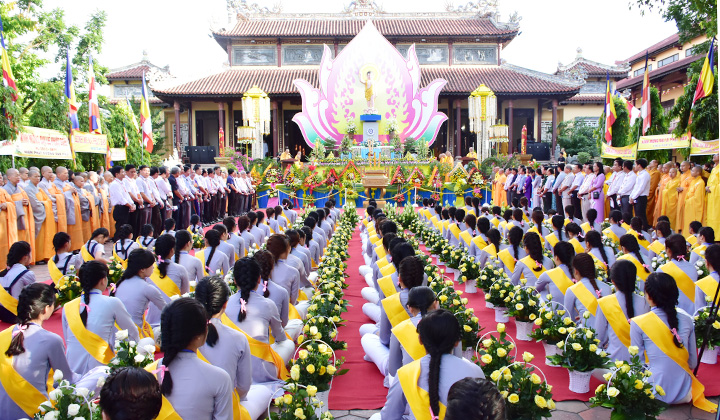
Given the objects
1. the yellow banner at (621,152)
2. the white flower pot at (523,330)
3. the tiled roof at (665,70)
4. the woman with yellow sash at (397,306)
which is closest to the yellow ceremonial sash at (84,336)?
the woman with yellow sash at (397,306)

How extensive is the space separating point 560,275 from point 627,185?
6.47m

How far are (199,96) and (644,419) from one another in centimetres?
2272

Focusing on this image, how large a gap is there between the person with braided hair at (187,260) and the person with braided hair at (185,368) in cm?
307

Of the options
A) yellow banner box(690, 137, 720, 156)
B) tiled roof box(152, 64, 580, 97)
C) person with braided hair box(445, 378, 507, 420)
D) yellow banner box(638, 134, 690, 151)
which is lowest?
person with braided hair box(445, 378, 507, 420)

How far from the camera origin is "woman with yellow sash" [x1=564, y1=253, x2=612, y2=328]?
14.4ft

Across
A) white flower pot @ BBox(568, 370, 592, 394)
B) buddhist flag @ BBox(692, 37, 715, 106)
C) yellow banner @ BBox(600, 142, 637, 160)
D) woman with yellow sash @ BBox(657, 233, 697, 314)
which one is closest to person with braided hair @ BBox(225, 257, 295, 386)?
white flower pot @ BBox(568, 370, 592, 394)

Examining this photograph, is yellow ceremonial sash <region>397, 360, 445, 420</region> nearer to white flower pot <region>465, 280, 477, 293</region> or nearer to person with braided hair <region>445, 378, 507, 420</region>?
person with braided hair <region>445, 378, 507, 420</region>

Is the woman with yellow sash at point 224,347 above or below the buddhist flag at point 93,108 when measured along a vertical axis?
below

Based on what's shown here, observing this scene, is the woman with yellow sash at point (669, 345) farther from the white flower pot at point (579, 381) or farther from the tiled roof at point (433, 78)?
the tiled roof at point (433, 78)

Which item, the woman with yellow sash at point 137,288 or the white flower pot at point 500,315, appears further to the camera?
the white flower pot at point 500,315

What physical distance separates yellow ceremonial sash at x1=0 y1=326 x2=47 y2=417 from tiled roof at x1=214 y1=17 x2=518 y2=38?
2381cm

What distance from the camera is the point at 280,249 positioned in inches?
197

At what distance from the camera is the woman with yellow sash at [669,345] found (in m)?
3.45

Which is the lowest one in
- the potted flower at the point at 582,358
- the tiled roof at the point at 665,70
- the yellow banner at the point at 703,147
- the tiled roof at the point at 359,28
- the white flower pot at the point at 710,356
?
the white flower pot at the point at 710,356
